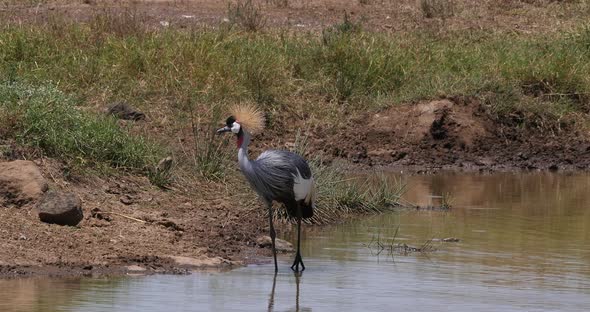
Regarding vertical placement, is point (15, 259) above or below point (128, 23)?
below

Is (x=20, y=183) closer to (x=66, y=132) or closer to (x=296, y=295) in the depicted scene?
(x=66, y=132)

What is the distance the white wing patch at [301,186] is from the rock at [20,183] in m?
1.96

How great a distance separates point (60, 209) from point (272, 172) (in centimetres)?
162

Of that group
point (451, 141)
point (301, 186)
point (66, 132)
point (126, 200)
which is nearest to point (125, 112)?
point (66, 132)

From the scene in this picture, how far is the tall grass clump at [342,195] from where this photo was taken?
12352mm

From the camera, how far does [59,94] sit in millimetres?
12203

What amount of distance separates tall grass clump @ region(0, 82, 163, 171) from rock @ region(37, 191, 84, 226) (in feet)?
4.39

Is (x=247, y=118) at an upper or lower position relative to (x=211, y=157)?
upper

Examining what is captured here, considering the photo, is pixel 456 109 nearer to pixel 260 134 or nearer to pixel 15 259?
pixel 260 134

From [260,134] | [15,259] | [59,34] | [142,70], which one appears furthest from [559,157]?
[15,259]

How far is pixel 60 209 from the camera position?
10016 mm

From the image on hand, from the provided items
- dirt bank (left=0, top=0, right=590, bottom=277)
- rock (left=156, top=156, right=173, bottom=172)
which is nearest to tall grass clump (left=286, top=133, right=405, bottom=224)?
dirt bank (left=0, top=0, right=590, bottom=277)

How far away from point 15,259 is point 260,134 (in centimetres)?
713

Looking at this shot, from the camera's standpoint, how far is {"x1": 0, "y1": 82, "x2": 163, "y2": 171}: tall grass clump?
11.5 metres
